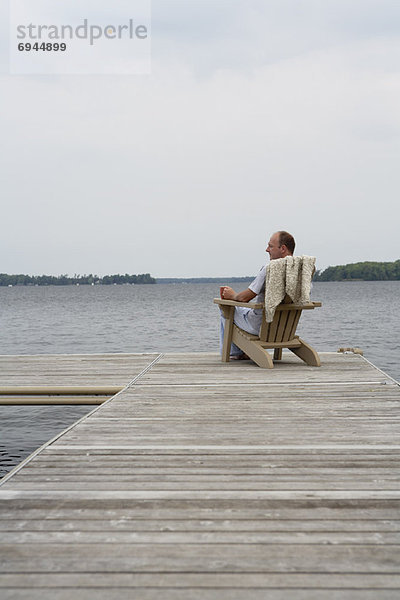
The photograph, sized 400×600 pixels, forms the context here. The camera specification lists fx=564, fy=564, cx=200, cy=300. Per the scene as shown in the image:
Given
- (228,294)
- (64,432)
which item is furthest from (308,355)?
(64,432)

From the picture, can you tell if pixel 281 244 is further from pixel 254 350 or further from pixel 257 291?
pixel 254 350

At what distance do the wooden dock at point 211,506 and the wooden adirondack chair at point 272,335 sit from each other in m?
1.90

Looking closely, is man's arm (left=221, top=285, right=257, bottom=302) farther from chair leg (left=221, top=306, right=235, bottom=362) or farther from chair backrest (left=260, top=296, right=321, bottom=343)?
chair backrest (left=260, top=296, right=321, bottom=343)

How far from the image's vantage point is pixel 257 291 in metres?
5.98

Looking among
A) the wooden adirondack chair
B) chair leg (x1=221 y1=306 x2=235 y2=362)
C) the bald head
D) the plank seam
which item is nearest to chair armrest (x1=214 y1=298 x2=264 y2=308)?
the wooden adirondack chair

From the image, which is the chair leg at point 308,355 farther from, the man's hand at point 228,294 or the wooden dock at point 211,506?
the wooden dock at point 211,506

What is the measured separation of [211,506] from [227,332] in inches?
175

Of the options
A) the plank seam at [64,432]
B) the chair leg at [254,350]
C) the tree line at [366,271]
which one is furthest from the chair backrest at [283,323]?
the tree line at [366,271]

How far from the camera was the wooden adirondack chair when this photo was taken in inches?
235

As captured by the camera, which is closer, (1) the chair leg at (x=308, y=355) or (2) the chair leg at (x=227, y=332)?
(1) the chair leg at (x=308, y=355)

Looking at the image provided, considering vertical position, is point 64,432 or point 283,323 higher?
point 283,323

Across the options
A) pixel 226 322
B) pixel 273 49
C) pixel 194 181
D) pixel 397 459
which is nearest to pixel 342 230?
pixel 194 181

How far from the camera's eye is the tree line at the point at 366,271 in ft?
383

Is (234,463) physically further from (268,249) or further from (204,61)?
(204,61)
